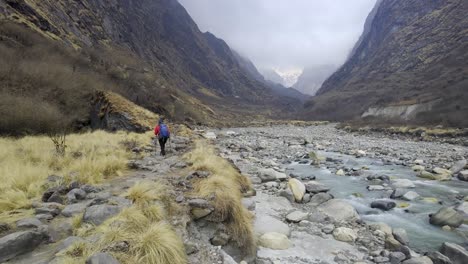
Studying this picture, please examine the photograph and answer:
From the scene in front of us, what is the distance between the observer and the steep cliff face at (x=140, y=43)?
158 feet

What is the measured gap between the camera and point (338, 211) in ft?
30.0

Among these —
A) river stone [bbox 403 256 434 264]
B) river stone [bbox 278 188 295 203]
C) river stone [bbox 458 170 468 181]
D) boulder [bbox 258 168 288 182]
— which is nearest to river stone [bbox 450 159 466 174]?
river stone [bbox 458 170 468 181]

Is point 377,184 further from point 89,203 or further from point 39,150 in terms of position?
point 39,150

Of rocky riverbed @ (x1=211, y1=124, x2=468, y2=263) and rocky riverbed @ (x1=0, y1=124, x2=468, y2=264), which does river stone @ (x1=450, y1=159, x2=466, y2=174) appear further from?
rocky riverbed @ (x1=0, y1=124, x2=468, y2=264)

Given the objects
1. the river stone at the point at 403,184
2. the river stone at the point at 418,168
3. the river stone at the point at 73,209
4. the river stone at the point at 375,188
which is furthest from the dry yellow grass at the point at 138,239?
the river stone at the point at 418,168

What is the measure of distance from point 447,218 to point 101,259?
9.28m

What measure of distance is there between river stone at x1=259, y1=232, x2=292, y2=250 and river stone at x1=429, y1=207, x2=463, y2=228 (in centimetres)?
494

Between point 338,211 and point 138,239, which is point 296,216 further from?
point 138,239

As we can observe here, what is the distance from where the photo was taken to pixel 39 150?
11102mm

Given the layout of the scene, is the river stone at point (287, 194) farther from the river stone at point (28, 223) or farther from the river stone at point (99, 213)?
the river stone at point (28, 223)

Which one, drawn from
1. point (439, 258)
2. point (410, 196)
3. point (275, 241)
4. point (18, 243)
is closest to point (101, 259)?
point (18, 243)

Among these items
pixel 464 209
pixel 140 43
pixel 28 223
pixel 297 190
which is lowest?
pixel 464 209

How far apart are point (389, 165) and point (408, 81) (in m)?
96.9

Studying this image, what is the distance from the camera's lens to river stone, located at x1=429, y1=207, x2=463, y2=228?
858 centimetres
